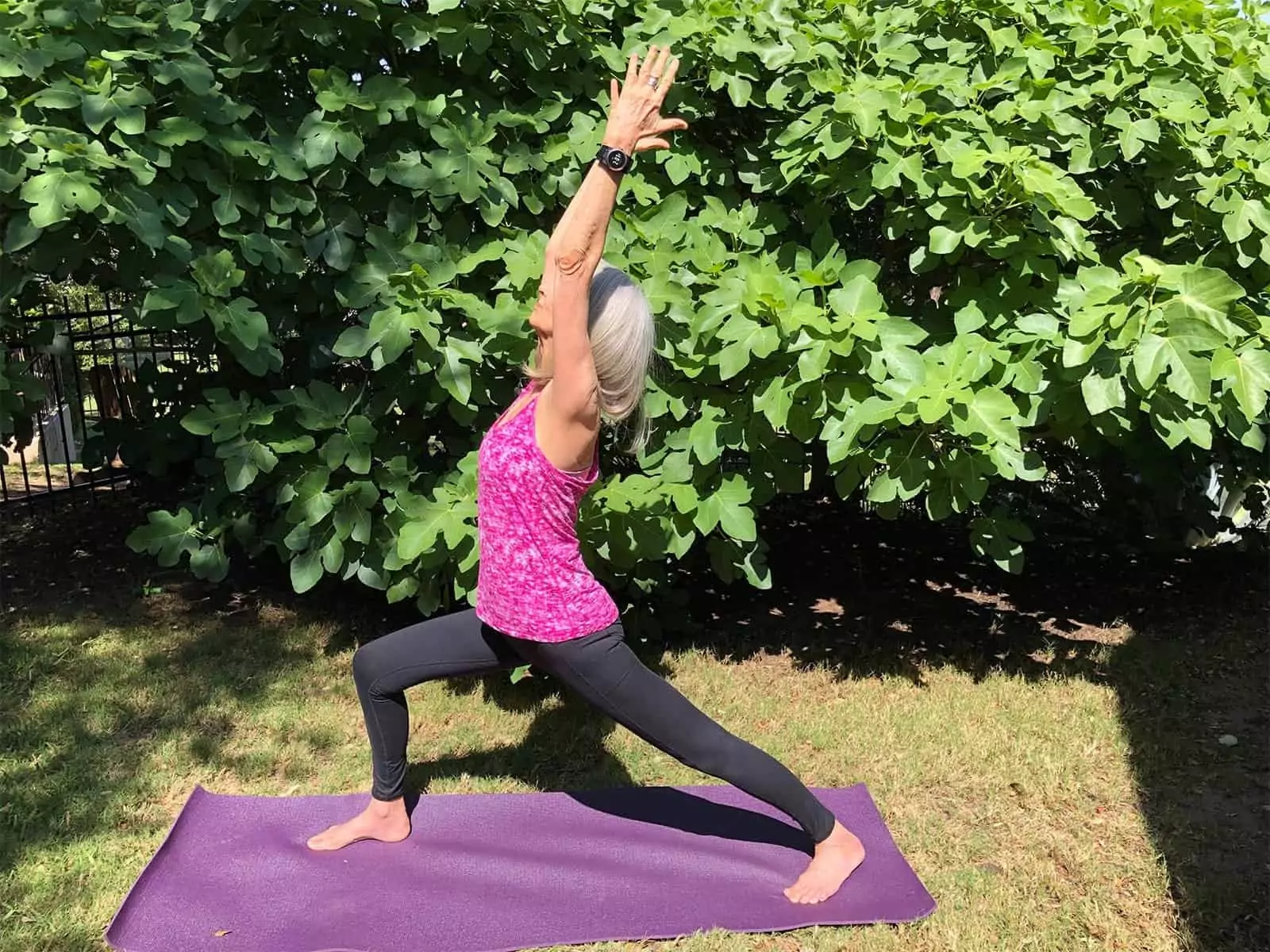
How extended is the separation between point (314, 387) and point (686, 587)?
2281mm

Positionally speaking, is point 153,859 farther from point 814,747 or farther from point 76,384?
point 76,384

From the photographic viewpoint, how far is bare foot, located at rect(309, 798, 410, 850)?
3113 millimetres

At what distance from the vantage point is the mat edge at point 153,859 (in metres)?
2.66

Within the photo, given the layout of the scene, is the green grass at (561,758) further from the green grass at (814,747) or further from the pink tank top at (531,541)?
the pink tank top at (531,541)

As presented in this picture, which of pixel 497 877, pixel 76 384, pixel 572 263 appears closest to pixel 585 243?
pixel 572 263

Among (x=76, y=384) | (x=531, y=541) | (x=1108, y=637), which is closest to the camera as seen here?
(x=531, y=541)

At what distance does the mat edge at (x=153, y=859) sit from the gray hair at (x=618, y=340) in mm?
1791

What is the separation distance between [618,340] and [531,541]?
56 cm

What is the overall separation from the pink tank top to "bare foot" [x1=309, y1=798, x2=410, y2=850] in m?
0.83

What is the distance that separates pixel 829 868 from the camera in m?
2.92

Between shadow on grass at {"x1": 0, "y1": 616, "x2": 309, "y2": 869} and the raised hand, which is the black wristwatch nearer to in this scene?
the raised hand

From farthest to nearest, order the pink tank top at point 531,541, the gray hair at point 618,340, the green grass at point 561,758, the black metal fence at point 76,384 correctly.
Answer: the black metal fence at point 76,384
the green grass at point 561,758
the pink tank top at point 531,541
the gray hair at point 618,340

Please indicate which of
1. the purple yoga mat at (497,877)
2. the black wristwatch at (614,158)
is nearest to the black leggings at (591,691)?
the purple yoga mat at (497,877)

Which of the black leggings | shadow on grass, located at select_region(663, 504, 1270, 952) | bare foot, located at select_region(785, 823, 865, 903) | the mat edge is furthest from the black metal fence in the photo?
shadow on grass, located at select_region(663, 504, 1270, 952)
